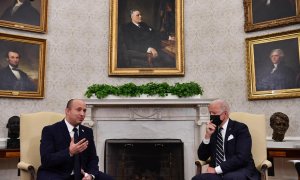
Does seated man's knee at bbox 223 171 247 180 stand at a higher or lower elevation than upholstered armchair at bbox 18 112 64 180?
lower

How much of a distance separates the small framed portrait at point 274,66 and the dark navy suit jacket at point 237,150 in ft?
8.55

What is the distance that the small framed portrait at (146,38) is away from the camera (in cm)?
700

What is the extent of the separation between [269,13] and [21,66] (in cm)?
539

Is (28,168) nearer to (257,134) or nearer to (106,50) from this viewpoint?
(257,134)

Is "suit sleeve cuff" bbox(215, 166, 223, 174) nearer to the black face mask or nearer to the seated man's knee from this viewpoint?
the seated man's knee

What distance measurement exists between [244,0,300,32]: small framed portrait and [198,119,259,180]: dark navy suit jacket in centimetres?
325

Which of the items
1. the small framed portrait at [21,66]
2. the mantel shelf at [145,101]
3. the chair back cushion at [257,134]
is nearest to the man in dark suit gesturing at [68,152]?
the chair back cushion at [257,134]

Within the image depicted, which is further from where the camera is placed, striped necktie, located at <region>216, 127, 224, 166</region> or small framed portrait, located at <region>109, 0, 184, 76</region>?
small framed portrait, located at <region>109, 0, 184, 76</region>

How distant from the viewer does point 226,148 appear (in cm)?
380

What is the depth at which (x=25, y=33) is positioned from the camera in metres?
6.49

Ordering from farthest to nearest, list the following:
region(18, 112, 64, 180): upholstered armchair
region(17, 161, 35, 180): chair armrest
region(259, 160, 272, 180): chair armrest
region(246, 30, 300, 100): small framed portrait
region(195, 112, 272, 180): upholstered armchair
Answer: region(246, 30, 300, 100): small framed portrait
region(195, 112, 272, 180): upholstered armchair
region(259, 160, 272, 180): chair armrest
region(18, 112, 64, 180): upholstered armchair
region(17, 161, 35, 180): chair armrest

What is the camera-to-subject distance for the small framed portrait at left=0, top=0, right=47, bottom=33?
6250 millimetres

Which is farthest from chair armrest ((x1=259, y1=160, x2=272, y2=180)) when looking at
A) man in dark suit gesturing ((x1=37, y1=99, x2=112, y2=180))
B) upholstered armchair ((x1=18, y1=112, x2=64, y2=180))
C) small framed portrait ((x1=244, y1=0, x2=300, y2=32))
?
small framed portrait ((x1=244, y1=0, x2=300, y2=32))

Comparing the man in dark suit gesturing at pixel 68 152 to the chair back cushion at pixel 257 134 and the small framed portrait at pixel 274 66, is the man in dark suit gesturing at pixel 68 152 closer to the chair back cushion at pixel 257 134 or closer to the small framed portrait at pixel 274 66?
the chair back cushion at pixel 257 134
